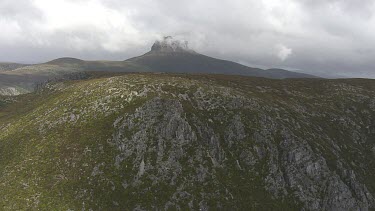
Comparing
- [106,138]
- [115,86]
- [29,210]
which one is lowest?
[29,210]

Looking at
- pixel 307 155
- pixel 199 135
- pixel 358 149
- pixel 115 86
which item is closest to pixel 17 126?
pixel 115 86

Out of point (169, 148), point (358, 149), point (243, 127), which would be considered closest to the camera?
point (169, 148)

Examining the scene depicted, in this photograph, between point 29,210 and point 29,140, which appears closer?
point 29,210

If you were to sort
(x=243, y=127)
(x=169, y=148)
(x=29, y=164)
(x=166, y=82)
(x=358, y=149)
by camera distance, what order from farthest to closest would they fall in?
1. (x=166, y=82)
2. (x=358, y=149)
3. (x=243, y=127)
4. (x=169, y=148)
5. (x=29, y=164)

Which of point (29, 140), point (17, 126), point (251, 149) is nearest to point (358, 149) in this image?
point (251, 149)

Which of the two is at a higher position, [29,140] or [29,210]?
[29,140]

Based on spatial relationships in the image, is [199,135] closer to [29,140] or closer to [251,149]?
[251,149]

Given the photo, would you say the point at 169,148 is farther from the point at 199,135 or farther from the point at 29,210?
the point at 29,210
